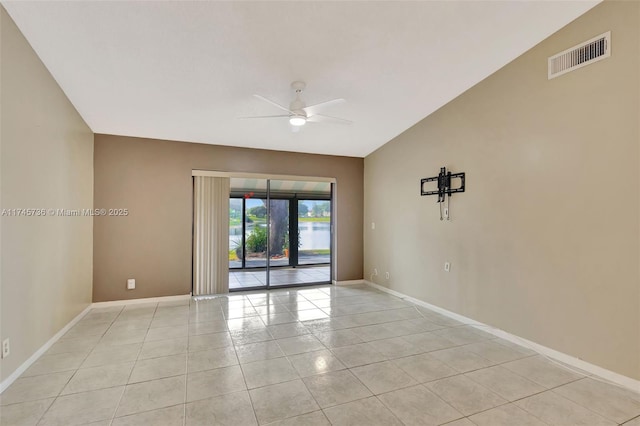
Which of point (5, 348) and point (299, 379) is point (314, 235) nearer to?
point (299, 379)

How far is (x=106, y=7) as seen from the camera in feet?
7.72

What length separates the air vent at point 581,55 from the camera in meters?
2.60

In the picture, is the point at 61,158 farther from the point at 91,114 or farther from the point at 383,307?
the point at 383,307

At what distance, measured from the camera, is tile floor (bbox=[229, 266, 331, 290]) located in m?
5.94

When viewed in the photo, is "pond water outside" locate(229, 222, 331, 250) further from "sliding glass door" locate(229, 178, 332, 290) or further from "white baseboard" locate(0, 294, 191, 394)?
"white baseboard" locate(0, 294, 191, 394)

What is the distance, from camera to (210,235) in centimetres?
527

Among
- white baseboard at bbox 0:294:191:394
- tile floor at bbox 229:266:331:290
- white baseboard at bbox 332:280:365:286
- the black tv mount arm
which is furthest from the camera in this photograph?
white baseboard at bbox 332:280:365:286

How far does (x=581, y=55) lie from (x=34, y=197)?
17.0 ft

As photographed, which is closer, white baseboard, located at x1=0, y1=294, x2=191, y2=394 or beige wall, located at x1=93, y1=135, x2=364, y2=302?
white baseboard, located at x1=0, y1=294, x2=191, y2=394

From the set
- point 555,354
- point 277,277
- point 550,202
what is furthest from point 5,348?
point 550,202

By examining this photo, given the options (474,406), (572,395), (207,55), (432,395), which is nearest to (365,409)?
(432,395)

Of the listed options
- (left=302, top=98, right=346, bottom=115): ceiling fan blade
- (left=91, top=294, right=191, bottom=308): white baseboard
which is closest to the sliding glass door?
(left=91, top=294, right=191, bottom=308): white baseboard

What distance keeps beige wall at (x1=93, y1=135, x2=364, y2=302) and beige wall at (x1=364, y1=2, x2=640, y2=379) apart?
3.55 m

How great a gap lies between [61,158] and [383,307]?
4523mm
